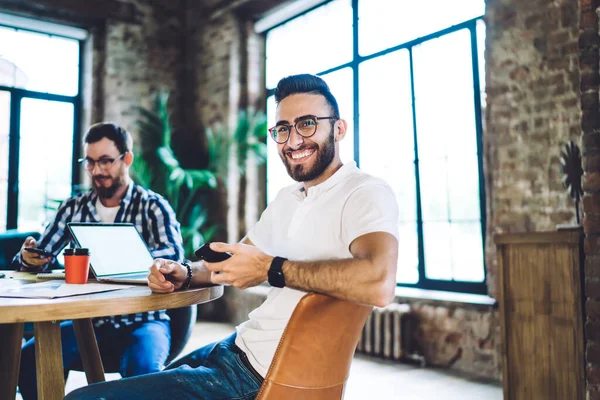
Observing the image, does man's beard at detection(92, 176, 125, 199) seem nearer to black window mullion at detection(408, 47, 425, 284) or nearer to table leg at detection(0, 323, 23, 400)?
table leg at detection(0, 323, 23, 400)

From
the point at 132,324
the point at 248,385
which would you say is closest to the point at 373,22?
the point at 132,324

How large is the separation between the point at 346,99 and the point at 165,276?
375cm

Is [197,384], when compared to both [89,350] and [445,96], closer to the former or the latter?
[89,350]

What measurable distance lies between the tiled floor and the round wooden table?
1449 millimetres

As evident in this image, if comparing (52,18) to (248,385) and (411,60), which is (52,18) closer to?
(411,60)

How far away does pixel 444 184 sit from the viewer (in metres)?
4.05

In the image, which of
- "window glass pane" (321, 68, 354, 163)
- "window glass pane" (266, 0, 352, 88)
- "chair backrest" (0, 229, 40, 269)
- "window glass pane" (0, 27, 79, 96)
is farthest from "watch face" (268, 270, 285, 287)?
"window glass pane" (0, 27, 79, 96)

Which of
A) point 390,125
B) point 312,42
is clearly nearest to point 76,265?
point 390,125

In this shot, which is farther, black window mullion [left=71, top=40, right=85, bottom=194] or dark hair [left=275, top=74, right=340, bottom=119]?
black window mullion [left=71, top=40, right=85, bottom=194]

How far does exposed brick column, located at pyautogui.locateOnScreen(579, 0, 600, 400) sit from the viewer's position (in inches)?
87.0

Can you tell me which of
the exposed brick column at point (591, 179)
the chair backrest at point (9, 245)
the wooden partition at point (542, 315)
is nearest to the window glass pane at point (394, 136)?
the wooden partition at point (542, 315)

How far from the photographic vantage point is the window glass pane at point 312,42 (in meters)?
5.03

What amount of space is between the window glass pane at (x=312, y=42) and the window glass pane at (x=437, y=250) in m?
1.95

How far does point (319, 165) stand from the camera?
1.59 metres
